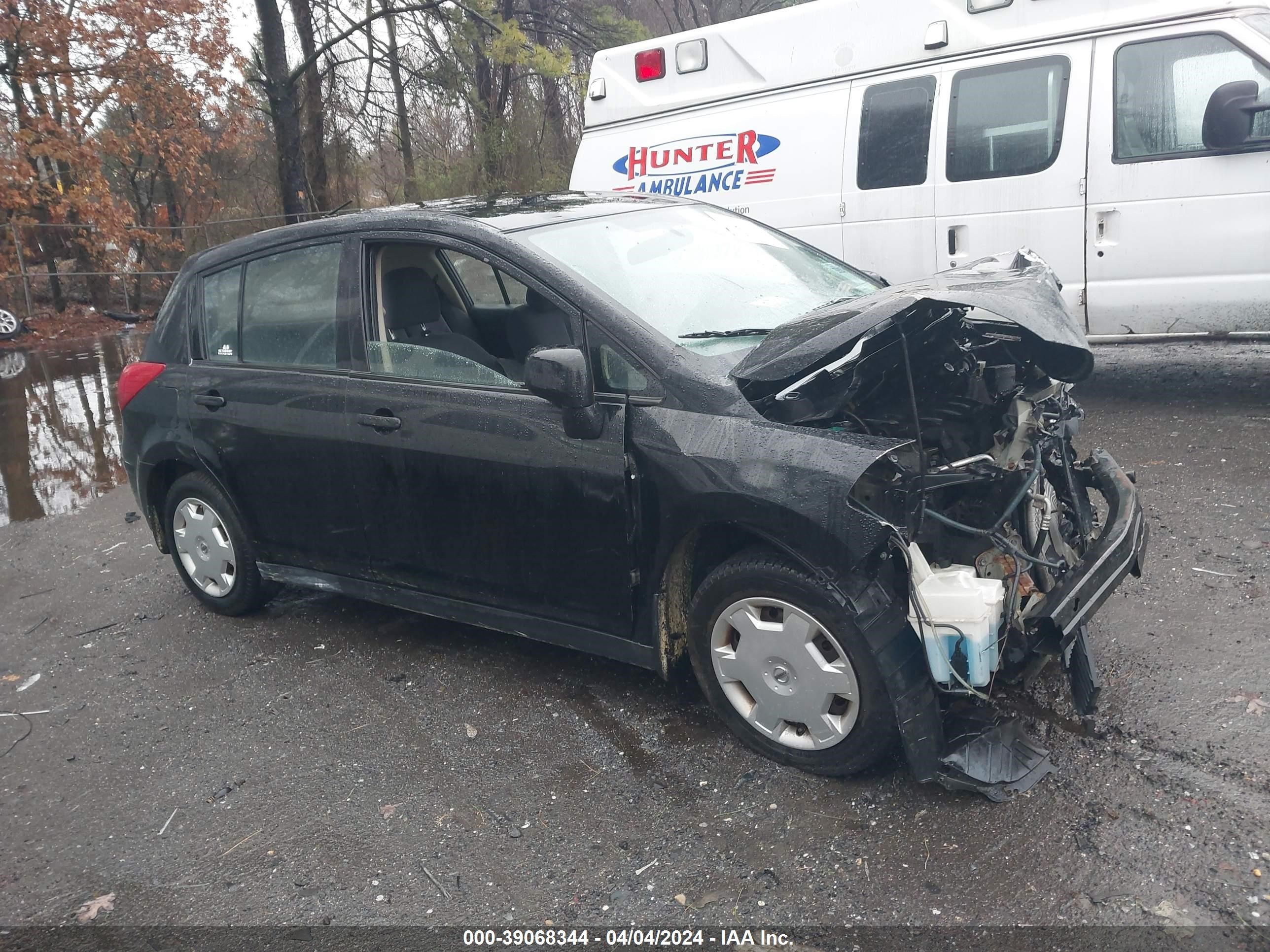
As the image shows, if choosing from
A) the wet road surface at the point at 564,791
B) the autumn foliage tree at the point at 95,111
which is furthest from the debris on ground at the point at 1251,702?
the autumn foliage tree at the point at 95,111

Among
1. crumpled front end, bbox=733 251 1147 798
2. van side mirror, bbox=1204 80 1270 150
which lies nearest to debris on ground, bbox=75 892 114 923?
crumpled front end, bbox=733 251 1147 798

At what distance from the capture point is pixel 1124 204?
20.5ft

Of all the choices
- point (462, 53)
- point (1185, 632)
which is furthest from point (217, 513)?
point (462, 53)

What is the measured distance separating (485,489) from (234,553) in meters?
1.71

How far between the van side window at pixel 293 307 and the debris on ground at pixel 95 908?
79.9 inches

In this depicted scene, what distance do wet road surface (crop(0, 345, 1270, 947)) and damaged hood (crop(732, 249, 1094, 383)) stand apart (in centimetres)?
114

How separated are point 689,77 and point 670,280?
15.8 feet

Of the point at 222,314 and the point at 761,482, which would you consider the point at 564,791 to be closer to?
the point at 761,482

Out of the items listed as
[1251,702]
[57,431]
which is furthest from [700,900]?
[57,431]

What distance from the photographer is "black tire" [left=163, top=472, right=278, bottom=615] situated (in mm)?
4660

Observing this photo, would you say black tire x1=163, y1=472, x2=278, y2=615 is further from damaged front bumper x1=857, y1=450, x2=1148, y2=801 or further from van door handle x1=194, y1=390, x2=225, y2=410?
damaged front bumper x1=857, y1=450, x2=1148, y2=801

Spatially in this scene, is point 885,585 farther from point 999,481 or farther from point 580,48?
point 580,48

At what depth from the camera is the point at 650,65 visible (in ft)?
26.5

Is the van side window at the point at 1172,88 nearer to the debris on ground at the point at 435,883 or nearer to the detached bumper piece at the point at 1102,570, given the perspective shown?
the detached bumper piece at the point at 1102,570
